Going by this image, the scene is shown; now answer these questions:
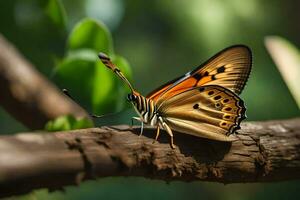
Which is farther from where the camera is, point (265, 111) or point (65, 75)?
point (265, 111)

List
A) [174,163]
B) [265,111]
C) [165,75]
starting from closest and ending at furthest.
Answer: [174,163]
[265,111]
[165,75]

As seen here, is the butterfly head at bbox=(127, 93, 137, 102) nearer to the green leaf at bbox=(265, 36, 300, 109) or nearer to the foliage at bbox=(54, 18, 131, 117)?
the foliage at bbox=(54, 18, 131, 117)

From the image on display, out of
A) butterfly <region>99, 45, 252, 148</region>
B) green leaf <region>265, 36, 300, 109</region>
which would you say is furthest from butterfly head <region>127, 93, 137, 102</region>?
green leaf <region>265, 36, 300, 109</region>

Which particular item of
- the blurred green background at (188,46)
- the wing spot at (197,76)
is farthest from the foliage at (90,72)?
the blurred green background at (188,46)

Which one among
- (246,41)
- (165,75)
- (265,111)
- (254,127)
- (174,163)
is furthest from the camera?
(165,75)

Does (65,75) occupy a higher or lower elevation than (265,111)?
lower

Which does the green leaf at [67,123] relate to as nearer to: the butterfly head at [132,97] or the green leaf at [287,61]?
the butterfly head at [132,97]

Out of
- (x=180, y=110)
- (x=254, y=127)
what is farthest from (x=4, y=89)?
(x=254, y=127)

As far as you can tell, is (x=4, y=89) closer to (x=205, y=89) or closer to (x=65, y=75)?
(x=65, y=75)
